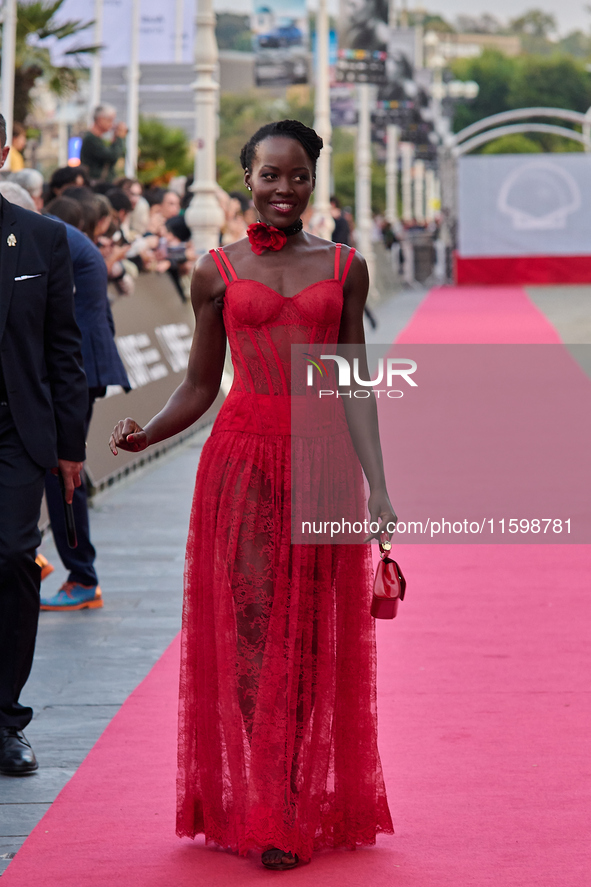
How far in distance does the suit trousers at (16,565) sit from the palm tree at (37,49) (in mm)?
15172

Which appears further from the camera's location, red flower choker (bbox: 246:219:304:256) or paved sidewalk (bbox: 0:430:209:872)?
paved sidewalk (bbox: 0:430:209:872)

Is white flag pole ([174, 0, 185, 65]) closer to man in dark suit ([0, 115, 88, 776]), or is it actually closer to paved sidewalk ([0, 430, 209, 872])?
paved sidewalk ([0, 430, 209, 872])

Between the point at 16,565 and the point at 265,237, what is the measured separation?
149 centimetres

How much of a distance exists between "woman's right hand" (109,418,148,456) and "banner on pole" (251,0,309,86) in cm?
2069

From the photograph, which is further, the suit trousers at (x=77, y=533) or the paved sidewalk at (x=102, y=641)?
the suit trousers at (x=77, y=533)

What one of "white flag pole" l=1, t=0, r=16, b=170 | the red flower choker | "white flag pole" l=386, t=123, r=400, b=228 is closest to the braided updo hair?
the red flower choker

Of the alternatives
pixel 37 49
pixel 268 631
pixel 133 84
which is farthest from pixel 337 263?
pixel 133 84

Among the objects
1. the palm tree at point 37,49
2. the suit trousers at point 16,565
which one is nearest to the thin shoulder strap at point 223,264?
the suit trousers at point 16,565

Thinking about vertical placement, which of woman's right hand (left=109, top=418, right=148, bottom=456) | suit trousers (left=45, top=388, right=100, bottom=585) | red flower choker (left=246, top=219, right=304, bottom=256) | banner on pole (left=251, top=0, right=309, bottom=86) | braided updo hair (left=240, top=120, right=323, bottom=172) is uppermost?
banner on pole (left=251, top=0, right=309, bottom=86)

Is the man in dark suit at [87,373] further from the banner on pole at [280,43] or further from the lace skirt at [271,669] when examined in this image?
the banner on pole at [280,43]

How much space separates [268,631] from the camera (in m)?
3.60

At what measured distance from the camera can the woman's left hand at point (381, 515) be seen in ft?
12.0

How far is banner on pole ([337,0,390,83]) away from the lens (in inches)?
993

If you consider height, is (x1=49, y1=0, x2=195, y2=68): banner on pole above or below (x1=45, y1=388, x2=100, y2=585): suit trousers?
above
